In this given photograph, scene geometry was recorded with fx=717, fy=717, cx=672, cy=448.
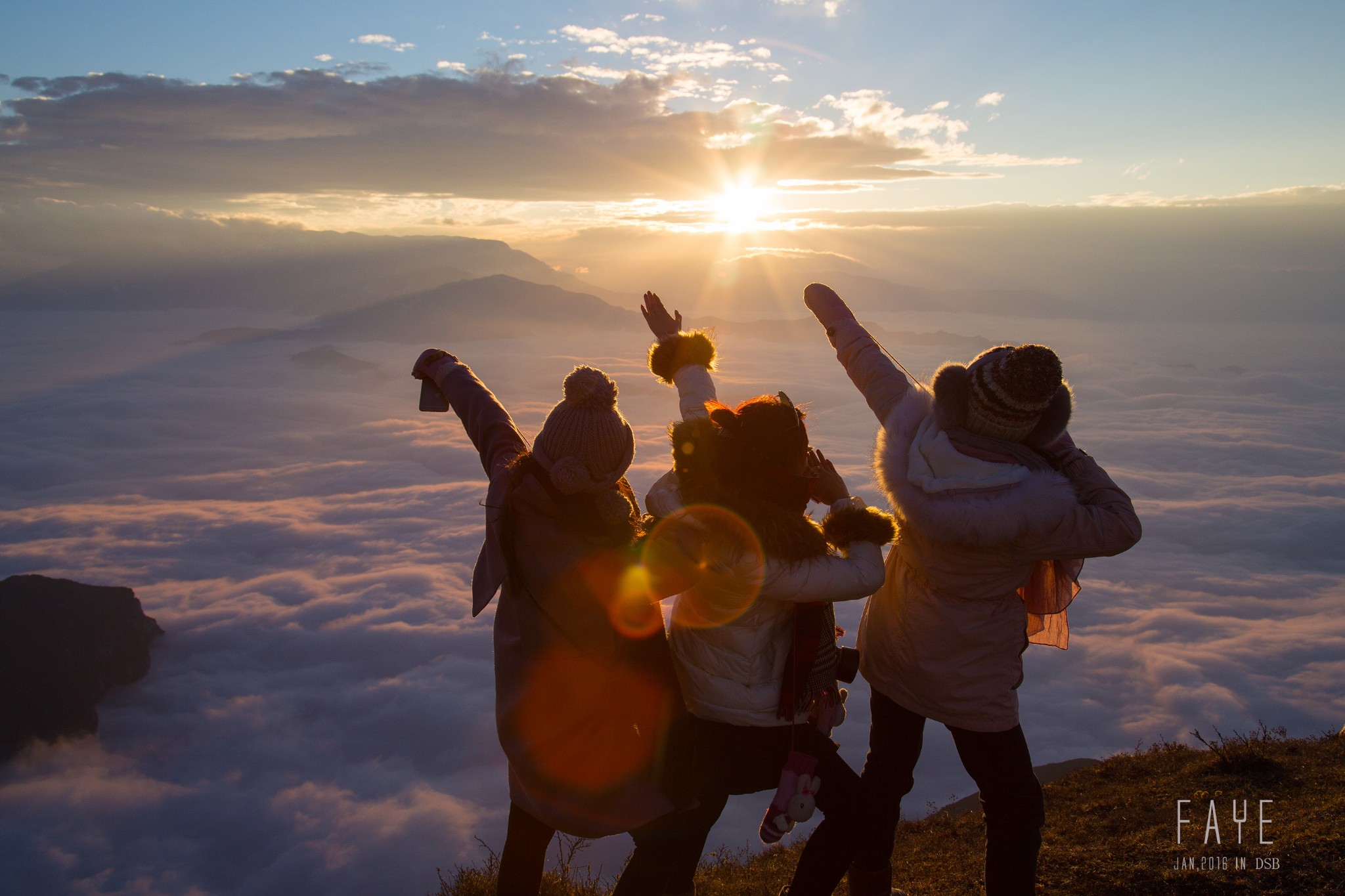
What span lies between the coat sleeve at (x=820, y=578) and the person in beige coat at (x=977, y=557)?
0.81ft

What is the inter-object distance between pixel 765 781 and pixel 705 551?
76cm

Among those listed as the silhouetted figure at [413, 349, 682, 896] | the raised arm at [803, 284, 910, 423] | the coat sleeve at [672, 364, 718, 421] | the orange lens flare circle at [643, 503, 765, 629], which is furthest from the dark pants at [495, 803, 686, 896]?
the raised arm at [803, 284, 910, 423]

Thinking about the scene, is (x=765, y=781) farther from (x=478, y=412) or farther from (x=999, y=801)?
(x=478, y=412)

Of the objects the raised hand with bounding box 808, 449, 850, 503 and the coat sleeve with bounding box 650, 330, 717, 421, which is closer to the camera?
the raised hand with bounding box 808, 449, 850, 503

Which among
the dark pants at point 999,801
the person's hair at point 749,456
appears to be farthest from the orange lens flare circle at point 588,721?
the dark pants at point 999,801

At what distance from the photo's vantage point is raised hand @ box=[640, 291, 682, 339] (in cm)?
303

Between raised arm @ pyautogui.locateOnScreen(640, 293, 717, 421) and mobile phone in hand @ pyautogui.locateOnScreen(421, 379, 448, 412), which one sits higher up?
raised arm @ pyautogui.locateOnScreen(640, 293, 717, 421)

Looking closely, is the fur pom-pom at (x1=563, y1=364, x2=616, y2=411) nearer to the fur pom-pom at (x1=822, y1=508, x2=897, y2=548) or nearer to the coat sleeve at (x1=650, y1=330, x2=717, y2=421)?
the coat sleeve at (x1=650, y1=330, x2=717, y2=421)

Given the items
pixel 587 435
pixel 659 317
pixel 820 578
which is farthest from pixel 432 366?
pixel 820 578

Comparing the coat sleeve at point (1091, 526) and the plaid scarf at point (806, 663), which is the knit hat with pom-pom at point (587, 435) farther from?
the coat sleeve at point (1091, 526)

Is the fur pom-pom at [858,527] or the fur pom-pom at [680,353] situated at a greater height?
the fur pom-pom at [680,353]

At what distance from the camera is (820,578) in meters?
2.02

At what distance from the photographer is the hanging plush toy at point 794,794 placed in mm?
2086

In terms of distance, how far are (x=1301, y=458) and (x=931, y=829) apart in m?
147
